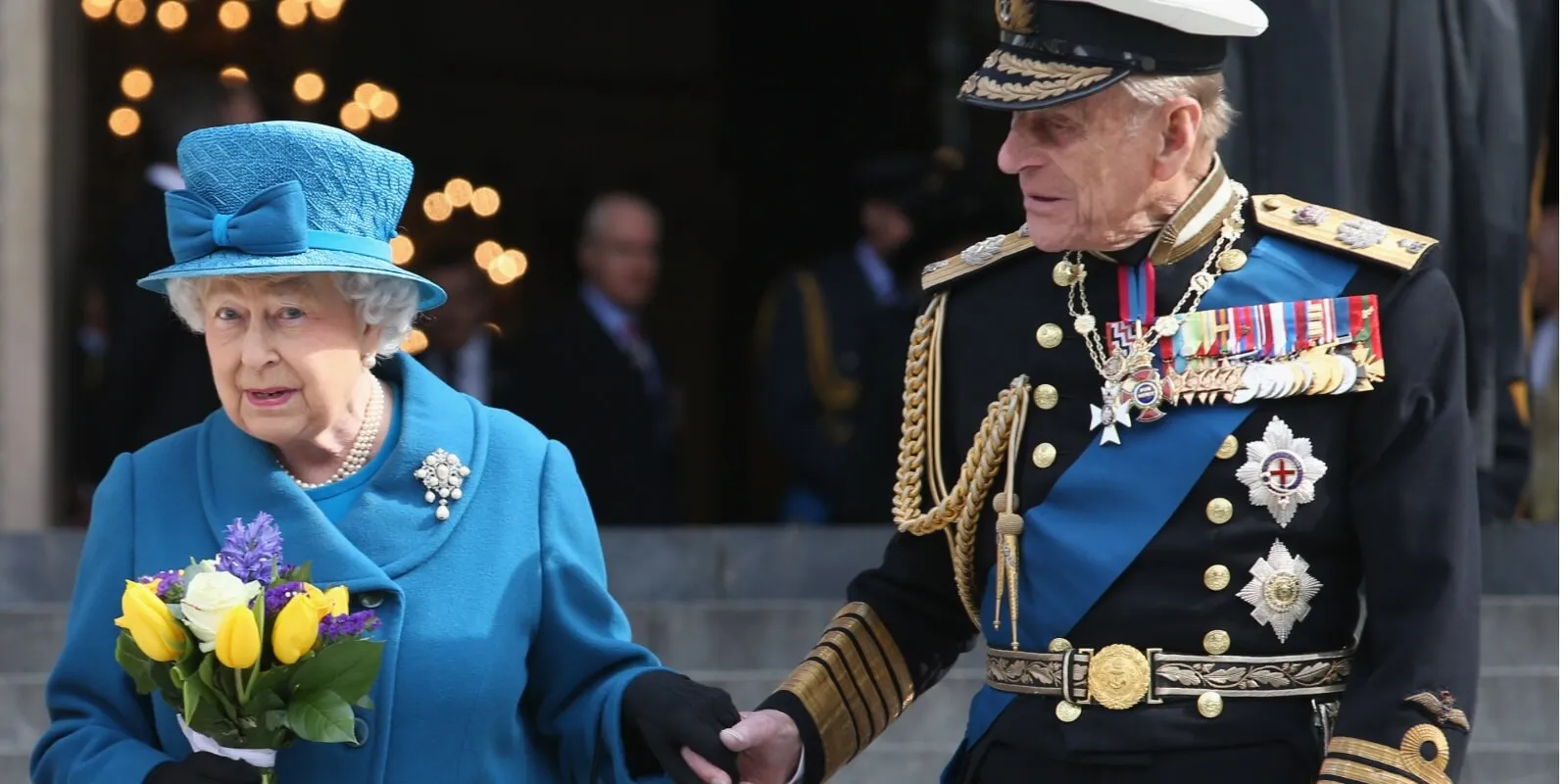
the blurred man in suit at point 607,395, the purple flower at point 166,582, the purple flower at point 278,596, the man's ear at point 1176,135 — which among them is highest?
the man's ear at point 1176,135

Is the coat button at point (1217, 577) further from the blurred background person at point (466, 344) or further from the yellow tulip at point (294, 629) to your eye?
the blurred background person at point (466, 344)

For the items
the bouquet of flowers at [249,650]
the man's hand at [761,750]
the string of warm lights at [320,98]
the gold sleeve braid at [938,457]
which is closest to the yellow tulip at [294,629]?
the bouquet of flowers at [249,650]

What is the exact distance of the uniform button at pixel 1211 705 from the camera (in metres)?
3.31

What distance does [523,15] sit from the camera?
12.2 metres

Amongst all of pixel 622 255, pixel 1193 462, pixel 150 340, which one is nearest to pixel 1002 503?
pixel 1193 462

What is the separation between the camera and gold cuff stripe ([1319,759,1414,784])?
3176mm

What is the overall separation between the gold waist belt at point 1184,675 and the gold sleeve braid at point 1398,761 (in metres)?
0.14

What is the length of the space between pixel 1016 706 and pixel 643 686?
0.54 meters

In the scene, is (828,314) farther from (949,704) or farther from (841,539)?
(949,704)

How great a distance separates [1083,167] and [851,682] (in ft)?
2.71

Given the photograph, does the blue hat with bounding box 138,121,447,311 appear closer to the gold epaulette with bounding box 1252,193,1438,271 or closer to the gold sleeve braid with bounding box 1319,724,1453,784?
the gold epaulette with bounding box 1252,193,1438,271

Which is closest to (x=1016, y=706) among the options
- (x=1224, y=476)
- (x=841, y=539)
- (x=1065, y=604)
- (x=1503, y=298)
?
(x=1065, y=604)

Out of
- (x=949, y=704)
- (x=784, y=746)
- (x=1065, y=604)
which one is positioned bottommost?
(x=949, y=704)

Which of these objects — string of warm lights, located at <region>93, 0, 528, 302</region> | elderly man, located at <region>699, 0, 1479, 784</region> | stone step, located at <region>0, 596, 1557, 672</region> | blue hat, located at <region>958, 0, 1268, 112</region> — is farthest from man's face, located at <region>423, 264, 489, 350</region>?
blue hat, located at <region>958, 0, 1268, 112</region>
